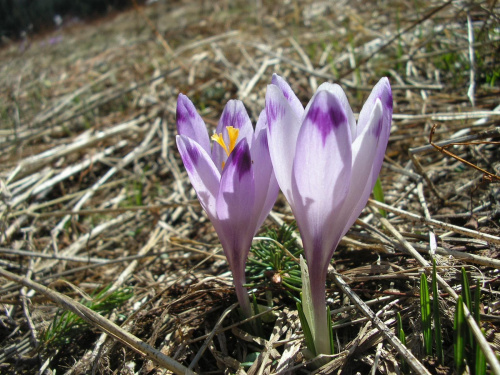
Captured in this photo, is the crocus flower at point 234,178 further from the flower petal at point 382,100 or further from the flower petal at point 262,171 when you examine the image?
the flower petal at point 382,100

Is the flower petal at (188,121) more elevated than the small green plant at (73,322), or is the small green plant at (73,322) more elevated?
the flower petal at (188,121)

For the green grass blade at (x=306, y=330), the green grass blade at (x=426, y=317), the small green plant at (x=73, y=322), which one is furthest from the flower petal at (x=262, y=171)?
the small green plant at (x=73, y=322)

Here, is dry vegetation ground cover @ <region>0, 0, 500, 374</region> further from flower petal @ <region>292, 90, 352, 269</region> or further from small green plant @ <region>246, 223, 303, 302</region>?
flower petal @ <region>292, 90, 352, 269</region>

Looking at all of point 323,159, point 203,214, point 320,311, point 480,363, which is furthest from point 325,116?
point 203,214

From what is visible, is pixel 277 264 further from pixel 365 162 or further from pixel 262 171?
pixel 365 162

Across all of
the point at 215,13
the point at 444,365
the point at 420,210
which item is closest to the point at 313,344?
the point at 444,365

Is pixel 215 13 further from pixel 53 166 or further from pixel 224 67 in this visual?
pixel 53 166
